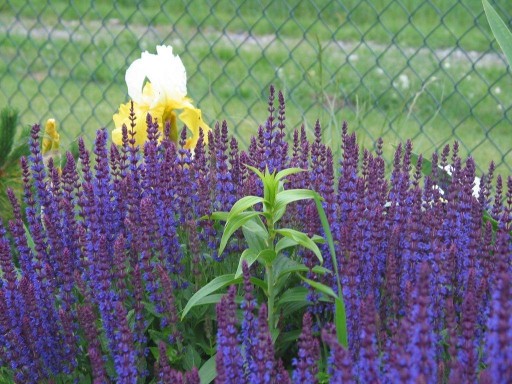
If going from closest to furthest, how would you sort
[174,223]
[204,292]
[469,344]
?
[469,344] < [204,292] < [174,223]

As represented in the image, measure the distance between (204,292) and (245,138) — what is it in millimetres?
4328

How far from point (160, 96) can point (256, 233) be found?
1.10 meters

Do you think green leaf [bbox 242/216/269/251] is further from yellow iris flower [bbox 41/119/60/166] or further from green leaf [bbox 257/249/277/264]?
yellow iris flower [bbox 41/119/60/166]

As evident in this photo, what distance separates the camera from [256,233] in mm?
2035

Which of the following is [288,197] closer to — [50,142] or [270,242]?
[270,242]

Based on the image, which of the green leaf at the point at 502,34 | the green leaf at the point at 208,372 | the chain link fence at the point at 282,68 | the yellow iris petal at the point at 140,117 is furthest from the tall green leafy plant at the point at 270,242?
the chain link fence at the point at 282,68

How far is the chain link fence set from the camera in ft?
20.3

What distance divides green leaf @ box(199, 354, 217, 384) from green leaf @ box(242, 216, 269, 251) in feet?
0.87

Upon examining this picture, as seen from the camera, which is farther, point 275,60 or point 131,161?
point 275,60

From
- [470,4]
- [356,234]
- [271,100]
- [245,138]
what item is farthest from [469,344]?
[470,4]

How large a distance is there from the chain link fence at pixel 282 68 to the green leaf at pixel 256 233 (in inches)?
143

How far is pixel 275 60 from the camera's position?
24.4ft

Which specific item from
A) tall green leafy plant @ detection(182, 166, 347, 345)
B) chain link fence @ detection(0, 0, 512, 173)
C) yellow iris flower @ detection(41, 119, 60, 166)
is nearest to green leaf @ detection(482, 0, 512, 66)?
tall green leafy plant @ detection(182, 166, 347, 345)

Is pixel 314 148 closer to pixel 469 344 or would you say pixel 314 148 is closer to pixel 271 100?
pixel 271 100
